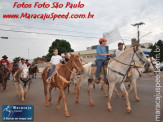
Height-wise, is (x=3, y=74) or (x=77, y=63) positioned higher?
(x=77, y=63)

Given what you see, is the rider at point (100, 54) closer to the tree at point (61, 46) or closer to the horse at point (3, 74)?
the horse at point (3, 74)

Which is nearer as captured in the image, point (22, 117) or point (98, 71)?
point (22, 117)

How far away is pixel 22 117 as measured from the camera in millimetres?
5152

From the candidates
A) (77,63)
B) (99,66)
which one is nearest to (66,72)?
(77,63)

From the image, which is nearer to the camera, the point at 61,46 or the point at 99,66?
the point at 99,66

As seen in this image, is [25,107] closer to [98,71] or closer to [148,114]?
[98,71]

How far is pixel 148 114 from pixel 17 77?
22.6ft

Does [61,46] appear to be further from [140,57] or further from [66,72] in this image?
[140,57]

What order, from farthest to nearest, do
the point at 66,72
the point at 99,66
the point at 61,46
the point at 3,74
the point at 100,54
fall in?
the point at 61,46 < the point at 3,74 < the point at 99,66 < the point at 100,54 < the point at 66,72

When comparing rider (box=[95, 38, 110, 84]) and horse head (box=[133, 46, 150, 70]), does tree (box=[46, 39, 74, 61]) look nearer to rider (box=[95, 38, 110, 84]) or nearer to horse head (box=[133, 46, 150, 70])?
rider (box=[95, 38, 110, 84])

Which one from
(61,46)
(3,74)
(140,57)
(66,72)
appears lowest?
(3,74)

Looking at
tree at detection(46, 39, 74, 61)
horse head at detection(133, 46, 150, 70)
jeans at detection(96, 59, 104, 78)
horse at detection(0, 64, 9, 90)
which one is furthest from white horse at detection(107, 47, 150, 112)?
tree at detection(46, 39, 74, 61)

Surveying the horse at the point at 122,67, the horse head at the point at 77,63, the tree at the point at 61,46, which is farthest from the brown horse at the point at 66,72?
the tree at the point at 61,46

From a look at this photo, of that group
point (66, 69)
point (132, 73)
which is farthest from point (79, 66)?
point (132, 73)
